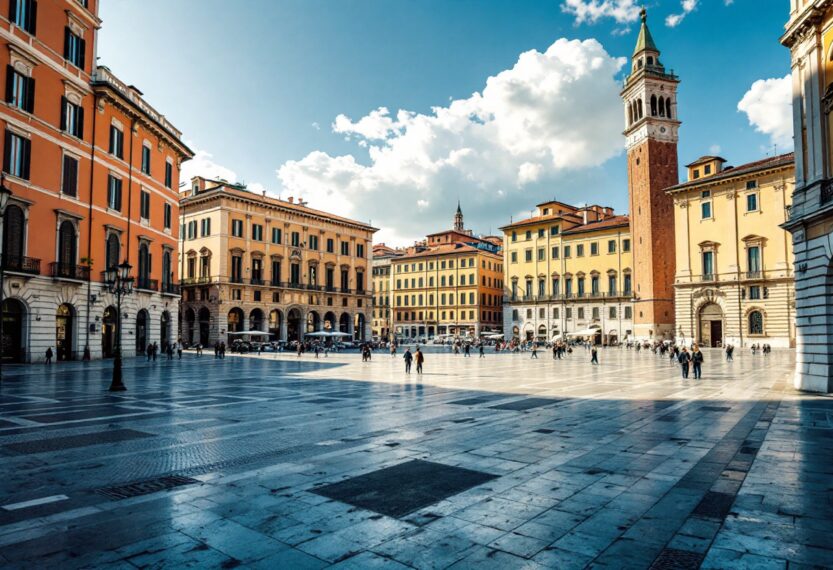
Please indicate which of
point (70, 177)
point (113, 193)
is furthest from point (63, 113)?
point (113, 193)

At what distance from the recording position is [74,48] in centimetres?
3173

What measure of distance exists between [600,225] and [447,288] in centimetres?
2896

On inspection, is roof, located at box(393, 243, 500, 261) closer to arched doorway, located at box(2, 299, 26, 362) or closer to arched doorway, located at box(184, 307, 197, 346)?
arched doorway, located at box(184, 307, 197, 346)

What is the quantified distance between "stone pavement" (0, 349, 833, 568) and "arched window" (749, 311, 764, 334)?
4522cm

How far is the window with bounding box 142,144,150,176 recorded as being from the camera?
128 feet

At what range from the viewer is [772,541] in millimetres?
5258

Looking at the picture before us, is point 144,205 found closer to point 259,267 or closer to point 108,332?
point 108,332

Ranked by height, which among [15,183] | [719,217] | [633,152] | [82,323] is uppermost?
[633,152]

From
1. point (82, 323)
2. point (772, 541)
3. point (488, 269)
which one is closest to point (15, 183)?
point (82, 323)

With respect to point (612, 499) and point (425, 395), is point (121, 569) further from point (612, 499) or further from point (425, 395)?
point (425, 395)

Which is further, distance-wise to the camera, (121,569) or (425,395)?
(425,395)

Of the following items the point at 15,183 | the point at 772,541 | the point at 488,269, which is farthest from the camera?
the point at 488,269

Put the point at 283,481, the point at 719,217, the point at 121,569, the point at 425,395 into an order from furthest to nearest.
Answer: the point at 719,217
the point at 425,395
the point at 283,481
the point at 121,569

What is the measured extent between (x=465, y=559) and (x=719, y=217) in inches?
2426
